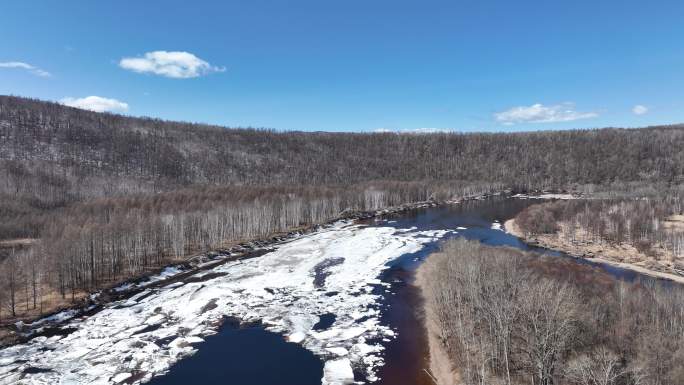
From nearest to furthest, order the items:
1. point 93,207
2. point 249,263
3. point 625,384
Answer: point 625,384, point 249,263, point 93,207

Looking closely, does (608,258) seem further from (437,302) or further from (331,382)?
(331,382)

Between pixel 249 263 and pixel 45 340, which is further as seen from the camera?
pixel 249 263

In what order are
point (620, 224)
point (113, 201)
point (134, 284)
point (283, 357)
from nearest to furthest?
point (283, 357) < point (134, 284) < point (620, 224) < point (113, 201)

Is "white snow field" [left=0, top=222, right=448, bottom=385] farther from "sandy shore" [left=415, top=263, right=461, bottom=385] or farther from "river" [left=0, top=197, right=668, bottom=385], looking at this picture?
"sandy shore" [left=415, top=263, right=461, bottom=385]

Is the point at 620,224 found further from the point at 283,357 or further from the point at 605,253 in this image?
the point at 283,357

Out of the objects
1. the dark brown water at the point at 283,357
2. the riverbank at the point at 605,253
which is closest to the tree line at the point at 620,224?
the riverbank at the point at 605,253

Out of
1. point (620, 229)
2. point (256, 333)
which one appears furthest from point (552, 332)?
point (620, 229)

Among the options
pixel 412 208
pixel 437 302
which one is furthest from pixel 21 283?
pixel 412 208
